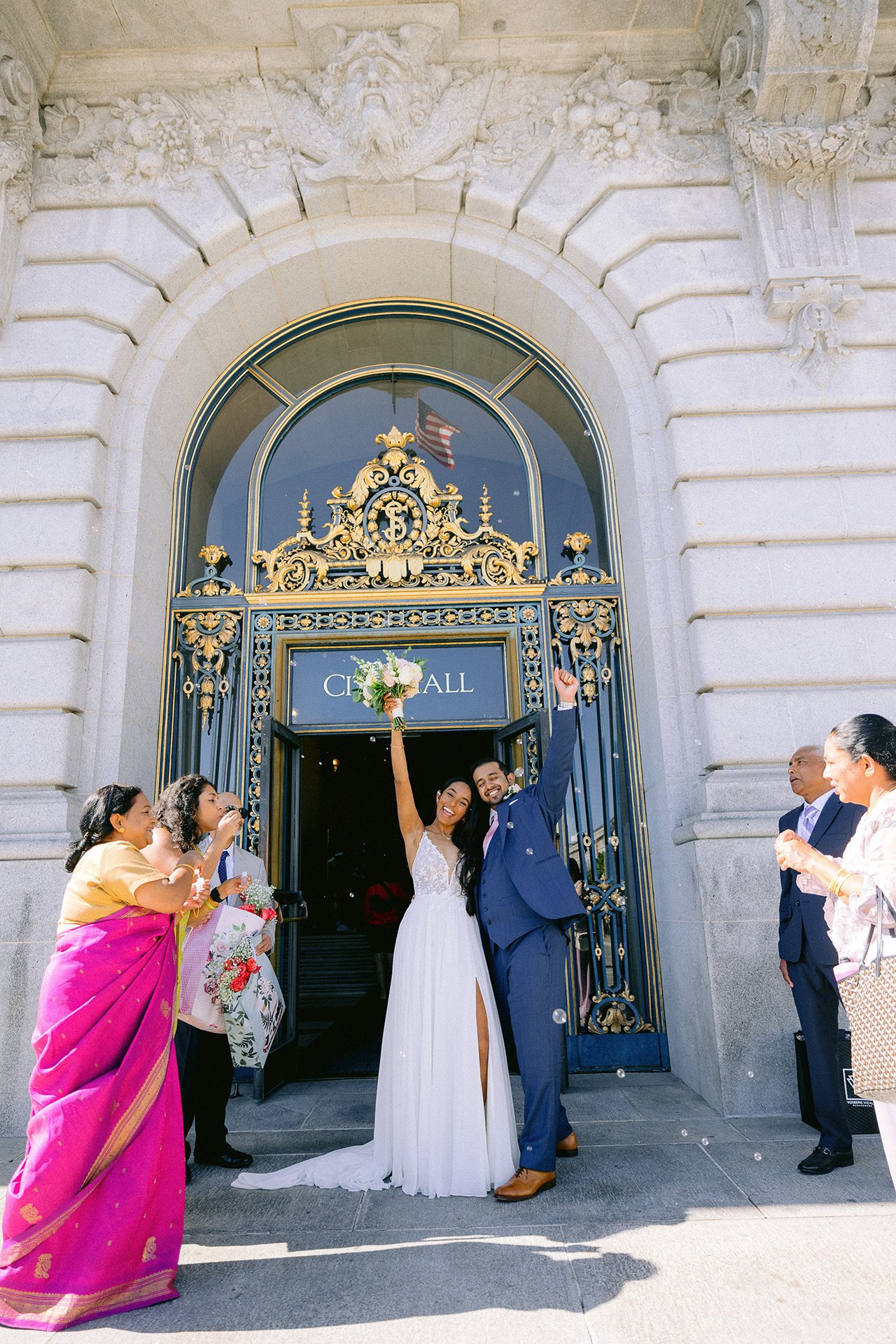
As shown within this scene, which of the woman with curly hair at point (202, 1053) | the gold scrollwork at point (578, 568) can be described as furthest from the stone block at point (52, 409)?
the gold scrollwork at point (578, 568)

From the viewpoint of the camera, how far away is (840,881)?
3.07m

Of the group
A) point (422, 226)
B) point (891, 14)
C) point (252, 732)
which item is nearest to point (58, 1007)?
point (252, 732)

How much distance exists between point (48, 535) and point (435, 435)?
3.72m

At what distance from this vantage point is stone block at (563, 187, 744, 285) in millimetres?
7547

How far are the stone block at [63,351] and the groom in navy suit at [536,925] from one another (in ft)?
16.9

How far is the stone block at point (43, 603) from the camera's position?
678cm

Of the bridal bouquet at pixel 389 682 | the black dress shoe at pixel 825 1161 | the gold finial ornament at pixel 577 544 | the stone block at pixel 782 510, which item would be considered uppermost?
the gold finial ornament at pixel 577 544

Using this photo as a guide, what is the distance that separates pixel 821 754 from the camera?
5.56 meters

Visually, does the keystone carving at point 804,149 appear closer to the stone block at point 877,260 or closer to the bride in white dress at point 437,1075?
the stone block at point 877,260

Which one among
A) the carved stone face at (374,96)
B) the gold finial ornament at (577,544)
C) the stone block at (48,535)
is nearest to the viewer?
the stone block at (48,535)

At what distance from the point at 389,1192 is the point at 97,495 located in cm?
566

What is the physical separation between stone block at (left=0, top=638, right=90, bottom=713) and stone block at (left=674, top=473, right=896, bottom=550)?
16.1ft

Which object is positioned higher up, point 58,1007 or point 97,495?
point 97,495

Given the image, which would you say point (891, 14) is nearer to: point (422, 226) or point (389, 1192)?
point (422, 226)
